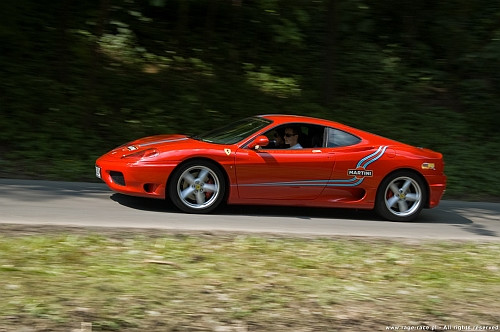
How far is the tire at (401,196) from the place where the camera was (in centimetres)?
916

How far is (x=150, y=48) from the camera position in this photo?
54.1ft

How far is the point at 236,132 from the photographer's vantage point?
909 centimetres

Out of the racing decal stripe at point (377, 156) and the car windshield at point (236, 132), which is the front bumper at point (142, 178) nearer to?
the car windshield at point (236, 132)

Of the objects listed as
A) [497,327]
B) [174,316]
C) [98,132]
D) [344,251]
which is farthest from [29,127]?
[497,327]

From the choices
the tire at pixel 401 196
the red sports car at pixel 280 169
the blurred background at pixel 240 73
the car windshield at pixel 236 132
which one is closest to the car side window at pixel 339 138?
the red sports car at pixel 280 169

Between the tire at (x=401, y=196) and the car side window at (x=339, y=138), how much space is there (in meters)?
0.72

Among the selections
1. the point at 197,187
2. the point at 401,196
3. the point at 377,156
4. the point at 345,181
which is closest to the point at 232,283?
the point at 197,187

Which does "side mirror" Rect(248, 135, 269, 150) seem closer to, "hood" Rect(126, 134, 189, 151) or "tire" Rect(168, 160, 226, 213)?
"tire" Rect(168, 160, 226, 213)

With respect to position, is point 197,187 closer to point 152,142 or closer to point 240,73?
point 152,142

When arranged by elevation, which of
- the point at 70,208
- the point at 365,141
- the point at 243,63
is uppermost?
the point at 243,63

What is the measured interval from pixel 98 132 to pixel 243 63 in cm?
502

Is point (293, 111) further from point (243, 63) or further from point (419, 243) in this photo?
point (419, 243)

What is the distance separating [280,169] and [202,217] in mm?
1260

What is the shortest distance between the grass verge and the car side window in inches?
79.3
